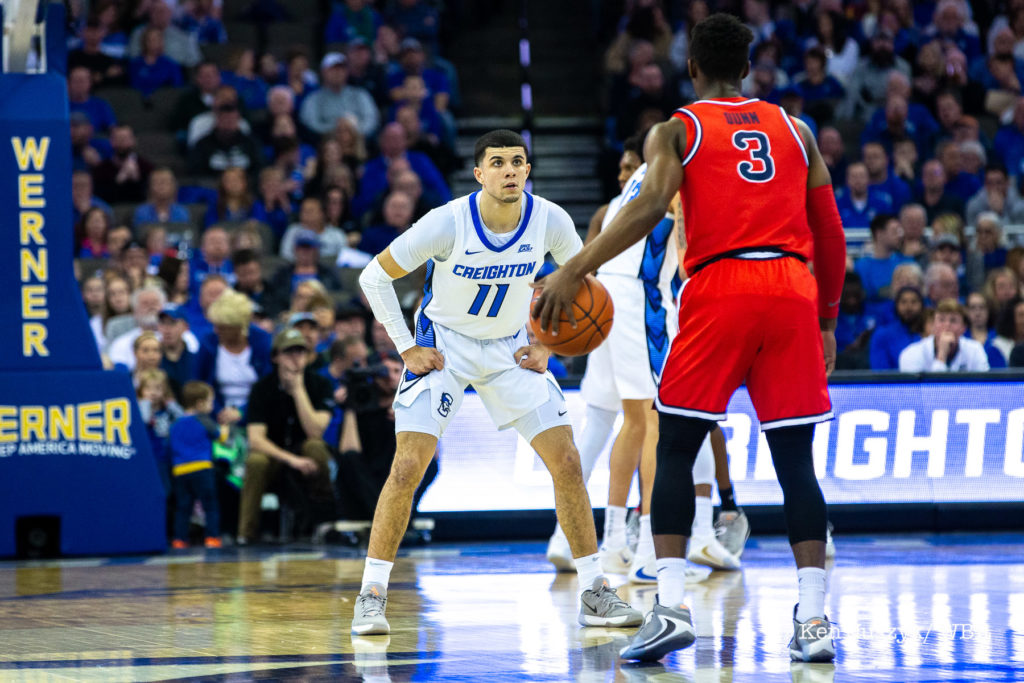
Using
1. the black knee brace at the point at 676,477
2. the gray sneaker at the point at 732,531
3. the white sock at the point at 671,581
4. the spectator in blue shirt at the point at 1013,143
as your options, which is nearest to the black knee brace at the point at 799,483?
the black knee brace at the point at 676,477

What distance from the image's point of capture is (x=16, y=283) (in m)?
9.56

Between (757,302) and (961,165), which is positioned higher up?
(961,165)

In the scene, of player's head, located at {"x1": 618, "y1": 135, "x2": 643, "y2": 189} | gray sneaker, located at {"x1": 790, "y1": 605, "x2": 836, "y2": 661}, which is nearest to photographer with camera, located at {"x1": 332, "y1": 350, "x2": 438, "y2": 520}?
player's head, located at {"x1": 618, "y1": 135, "x2": 643, "y2": 189}

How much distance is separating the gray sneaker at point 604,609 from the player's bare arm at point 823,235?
4.68 ft

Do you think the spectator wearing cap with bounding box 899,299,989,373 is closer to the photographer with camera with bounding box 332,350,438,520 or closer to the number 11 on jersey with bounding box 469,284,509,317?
the photographer with camera with bounding box 332,350,438,520

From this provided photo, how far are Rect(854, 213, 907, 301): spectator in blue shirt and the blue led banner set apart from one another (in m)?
3.12

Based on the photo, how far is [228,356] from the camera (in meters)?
11.4

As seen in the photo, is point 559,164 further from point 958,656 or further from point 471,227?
point 958,656

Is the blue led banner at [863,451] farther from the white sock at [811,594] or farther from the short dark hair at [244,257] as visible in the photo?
the white sock at [811,594]

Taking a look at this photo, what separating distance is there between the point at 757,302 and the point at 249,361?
6973mm

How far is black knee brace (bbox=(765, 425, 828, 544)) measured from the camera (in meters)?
5.30

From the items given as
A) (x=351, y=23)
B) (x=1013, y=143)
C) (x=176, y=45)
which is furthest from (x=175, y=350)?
(x=1013, y=143)

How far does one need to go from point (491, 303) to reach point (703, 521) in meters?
2.65

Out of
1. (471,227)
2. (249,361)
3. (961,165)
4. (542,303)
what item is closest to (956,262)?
(961,165)
